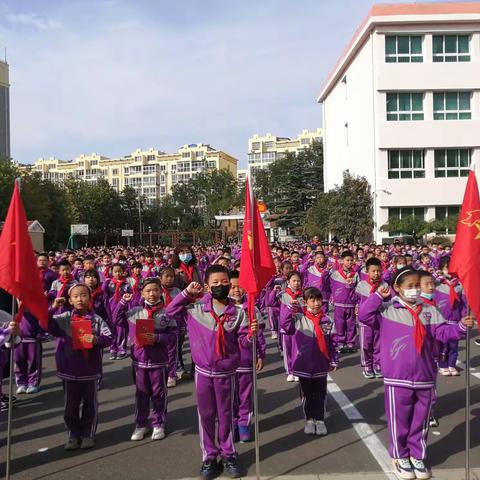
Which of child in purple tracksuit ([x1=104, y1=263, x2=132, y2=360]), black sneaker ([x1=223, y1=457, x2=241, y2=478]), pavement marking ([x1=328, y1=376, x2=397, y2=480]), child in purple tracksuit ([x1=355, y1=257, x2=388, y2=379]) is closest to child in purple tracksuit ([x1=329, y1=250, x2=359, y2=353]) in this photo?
child in purple tracksuit ([x1=355, y1=257, x2=388, y2=379])

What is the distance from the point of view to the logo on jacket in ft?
14.6

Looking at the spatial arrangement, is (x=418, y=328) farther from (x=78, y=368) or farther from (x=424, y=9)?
(x=424, y=9)

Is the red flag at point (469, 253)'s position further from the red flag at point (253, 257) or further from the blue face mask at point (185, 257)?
the blue face mask at point (185, 257)

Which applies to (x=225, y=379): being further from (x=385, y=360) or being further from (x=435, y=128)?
(x=435, y=128)

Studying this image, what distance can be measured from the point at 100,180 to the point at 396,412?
60038mm

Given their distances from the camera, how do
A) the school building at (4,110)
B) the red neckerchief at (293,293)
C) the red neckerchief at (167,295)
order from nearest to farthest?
the red neckerchief at (293,293)
the red neckerchief at (167,295)
the school building at (4,110)

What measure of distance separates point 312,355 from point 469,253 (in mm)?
1856

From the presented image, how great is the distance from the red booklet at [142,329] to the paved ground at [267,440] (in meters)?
0.97

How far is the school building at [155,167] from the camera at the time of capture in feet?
388

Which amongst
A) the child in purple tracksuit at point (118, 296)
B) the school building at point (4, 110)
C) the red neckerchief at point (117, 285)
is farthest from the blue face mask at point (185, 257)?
the school building at point (4, 110)

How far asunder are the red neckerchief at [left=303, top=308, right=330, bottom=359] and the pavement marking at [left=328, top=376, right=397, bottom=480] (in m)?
0.82

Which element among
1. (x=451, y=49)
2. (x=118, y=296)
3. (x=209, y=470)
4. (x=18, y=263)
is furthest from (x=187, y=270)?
(x=451, y=49)

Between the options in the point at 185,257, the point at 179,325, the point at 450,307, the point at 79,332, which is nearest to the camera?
the point at 79,332

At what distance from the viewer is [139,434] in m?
5.28
